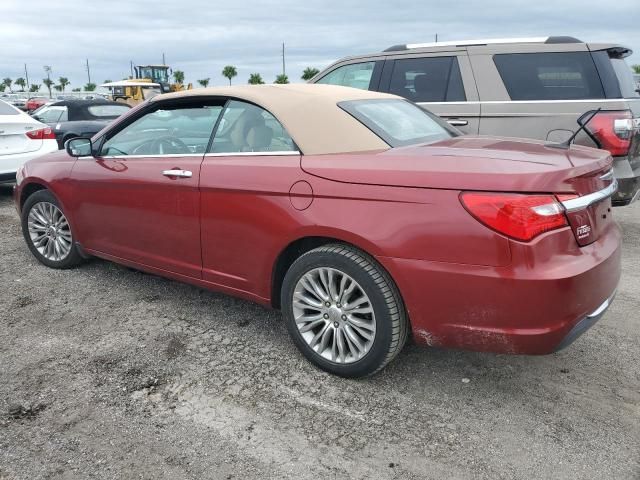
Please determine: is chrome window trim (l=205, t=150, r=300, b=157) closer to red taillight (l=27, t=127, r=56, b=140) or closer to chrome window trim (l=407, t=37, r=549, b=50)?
chrome window trim (l=407, t=37, r=549, b=50)

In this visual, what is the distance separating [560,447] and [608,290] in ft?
A: 2.63

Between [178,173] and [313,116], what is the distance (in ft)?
3.15

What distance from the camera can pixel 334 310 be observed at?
294cm

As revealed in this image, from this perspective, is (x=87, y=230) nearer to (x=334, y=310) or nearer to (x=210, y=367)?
(x=210, y=367)

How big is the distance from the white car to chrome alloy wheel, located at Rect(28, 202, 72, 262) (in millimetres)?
2956

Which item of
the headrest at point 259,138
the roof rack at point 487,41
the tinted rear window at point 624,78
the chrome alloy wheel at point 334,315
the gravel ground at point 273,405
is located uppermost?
the roof rack at point 487,41

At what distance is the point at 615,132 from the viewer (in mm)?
4898

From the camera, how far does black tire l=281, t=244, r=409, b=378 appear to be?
8.86 ft

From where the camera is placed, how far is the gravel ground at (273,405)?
234cm

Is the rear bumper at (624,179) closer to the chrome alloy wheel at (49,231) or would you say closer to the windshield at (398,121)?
the windshield at (398,121)

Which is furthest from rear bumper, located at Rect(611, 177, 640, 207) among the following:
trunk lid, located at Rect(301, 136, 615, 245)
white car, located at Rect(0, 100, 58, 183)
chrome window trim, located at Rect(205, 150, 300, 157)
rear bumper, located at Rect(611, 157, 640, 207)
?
white car, located at Rect(0, 100, 58, 183)

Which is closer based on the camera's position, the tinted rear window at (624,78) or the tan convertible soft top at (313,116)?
the tan convertible soft top at (313,116)

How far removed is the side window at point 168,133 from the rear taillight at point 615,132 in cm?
337

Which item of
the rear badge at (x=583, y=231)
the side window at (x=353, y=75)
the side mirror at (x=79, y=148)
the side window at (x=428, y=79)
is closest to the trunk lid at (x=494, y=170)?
the rear badge at (x=583, y=231)
